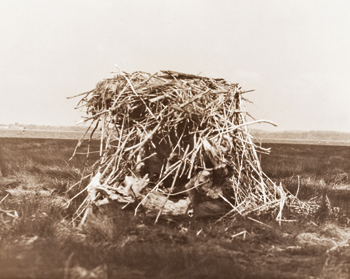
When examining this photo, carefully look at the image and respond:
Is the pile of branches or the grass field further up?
the pile of branches

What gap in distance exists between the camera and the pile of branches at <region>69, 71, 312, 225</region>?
5.05m

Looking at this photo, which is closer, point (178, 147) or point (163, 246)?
point (163, 246)

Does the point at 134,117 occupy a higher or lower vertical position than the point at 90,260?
higher

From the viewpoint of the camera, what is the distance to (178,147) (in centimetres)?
571

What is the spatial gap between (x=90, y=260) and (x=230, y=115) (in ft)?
11.4

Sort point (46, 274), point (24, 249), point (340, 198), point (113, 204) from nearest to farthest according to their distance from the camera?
1. point (46, 274)
2. point (24, 249)
3. point (113, 204)
4. point (340, 198)

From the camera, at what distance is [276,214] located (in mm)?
5559

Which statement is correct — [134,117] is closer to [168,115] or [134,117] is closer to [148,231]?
[168,115]

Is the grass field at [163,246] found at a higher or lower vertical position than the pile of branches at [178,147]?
lower

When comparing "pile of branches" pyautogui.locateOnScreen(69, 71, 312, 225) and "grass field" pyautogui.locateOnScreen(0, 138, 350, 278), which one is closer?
"grass field" pyautogui.locateOnScreen(0, 138, 350, 278)

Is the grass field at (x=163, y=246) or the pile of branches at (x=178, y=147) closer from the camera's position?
the grass field at (x=163, y=246)

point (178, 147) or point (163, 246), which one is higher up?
point (178, 147)

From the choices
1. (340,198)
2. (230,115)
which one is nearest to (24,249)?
(230,115)

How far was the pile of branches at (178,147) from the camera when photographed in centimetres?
505
